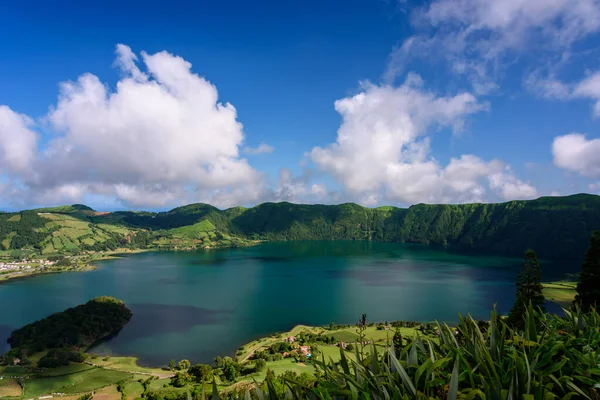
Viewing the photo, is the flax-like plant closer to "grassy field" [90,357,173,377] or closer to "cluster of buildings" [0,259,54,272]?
"grassy field" [90,357,173,377]

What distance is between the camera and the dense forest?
61656mm

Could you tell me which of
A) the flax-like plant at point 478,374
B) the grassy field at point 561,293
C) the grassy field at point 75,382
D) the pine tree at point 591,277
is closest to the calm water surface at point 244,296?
the grassy field at point 75,382

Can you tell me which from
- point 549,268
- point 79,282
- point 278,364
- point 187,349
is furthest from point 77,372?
point 549,268

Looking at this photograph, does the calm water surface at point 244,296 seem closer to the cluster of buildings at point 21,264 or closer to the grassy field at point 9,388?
the grassy field at point 9,388

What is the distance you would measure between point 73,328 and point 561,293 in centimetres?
12151

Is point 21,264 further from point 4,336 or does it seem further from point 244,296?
point 244,296

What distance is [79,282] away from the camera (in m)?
131

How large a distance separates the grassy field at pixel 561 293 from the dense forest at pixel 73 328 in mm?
106351

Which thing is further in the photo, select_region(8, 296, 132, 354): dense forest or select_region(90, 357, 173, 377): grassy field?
select_region(8, 296, 132, 354): dense forest

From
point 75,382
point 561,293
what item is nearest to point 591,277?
point 75,382

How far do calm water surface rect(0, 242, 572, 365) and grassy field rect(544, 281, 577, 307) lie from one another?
33.6 ft

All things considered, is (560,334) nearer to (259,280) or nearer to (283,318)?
(283,318)

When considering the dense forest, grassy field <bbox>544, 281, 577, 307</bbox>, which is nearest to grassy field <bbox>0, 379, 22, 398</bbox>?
the dense forest

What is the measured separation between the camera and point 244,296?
105000 millimetres
